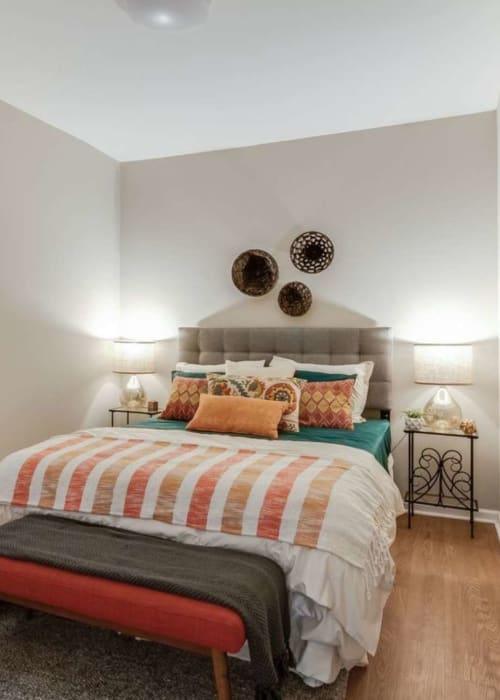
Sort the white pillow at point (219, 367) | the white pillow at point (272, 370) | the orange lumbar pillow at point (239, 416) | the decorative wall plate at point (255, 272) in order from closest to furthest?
the orange lumbar pillow at point (239, 416)
the white pillow at point (272, 370)
the white pillow at point (219, 367)
the decorative wall plate at point (255, 272)

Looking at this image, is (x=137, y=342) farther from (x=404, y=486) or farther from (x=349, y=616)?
(x=349, y=616)

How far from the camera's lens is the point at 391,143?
3.73 meters

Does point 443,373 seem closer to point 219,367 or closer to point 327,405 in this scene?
point 327,405

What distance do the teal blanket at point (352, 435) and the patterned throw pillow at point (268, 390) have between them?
0.09 m

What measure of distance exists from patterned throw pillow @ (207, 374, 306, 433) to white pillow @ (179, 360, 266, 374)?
8.6 inches

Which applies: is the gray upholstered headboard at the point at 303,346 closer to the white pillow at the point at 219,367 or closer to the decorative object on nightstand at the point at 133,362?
the white pillow at the point at 219,367

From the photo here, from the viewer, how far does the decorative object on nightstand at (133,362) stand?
169 inches

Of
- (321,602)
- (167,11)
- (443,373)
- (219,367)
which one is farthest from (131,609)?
(443,373)

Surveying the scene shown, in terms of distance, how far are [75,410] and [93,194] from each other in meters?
1.83

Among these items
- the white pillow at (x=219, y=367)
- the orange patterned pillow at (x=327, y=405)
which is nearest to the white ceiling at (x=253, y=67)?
the white pillow at (x=219, y=367)

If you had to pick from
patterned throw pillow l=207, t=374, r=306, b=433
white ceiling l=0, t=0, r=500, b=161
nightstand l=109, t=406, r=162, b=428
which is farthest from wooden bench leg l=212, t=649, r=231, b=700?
nightstand l=109, t=406, r=162, b=428

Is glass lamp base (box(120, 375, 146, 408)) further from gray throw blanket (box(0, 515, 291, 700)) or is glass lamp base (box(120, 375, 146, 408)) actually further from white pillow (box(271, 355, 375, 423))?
gray throw blanket (box(0, 515, 291, 700))

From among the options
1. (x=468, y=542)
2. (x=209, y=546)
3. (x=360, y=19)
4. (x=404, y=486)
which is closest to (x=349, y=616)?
(x=209, y=546)

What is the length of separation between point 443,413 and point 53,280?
9.90 ft
